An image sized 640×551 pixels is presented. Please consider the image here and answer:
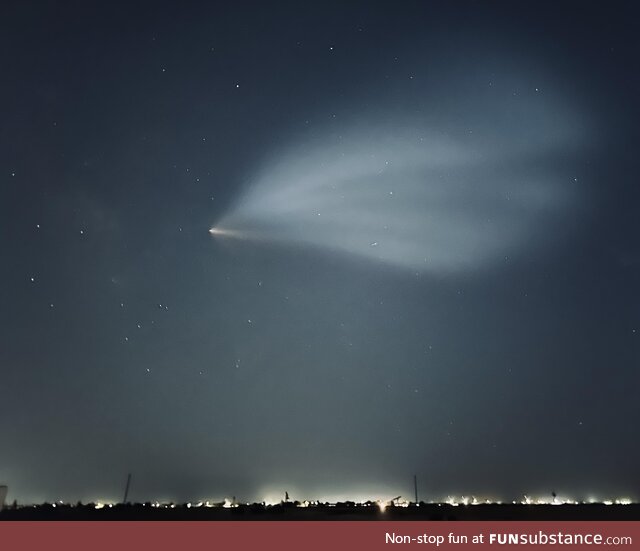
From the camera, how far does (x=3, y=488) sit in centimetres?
3831
